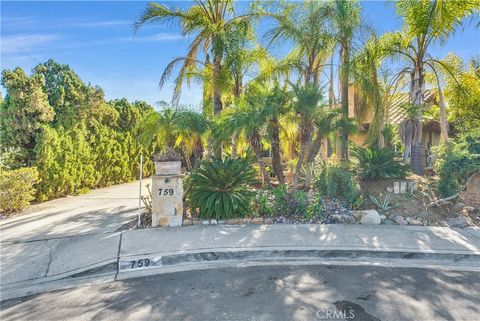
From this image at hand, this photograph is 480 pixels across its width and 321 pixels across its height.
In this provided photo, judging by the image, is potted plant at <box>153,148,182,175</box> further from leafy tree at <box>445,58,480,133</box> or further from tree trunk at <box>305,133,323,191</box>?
leafy tree at <box>445,58,480,133</box>

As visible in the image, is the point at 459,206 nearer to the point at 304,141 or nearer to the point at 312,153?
the point at 312,153

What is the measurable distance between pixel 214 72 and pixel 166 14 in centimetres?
256

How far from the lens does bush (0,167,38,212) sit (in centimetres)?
946

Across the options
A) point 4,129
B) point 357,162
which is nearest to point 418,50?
point 357,162

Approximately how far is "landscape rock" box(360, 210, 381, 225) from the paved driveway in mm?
6083

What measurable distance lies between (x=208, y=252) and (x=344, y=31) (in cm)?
814

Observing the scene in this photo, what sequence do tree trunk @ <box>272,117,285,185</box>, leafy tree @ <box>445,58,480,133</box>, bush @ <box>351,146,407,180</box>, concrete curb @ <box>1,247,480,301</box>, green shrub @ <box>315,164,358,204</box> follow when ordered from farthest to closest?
leafy tree @ <box>445,58,480,133</box>
bush @ <box>351,146,407,180</box>
tree trunk @ <box>272,117,285,185</box>
green shrub @ <box>315,164,358,204</box>
concrete curb @ <box>1,247,480,301</box>

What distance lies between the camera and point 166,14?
36.2 feet

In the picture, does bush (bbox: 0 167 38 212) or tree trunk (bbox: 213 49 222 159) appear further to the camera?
tree trunk (bbox: 213 49 222 159)

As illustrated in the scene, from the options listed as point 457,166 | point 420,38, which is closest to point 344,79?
point 420,38

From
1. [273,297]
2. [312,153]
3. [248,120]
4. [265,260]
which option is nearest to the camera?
[273,297]

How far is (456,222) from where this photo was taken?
777 cm

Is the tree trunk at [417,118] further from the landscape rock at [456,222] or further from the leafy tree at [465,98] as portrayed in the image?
the landscape rock at [456,222]

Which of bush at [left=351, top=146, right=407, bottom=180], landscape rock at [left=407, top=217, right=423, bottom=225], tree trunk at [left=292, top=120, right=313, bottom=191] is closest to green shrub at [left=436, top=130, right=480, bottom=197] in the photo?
bush at [left=351, top=146, right=407, bottom=180]
